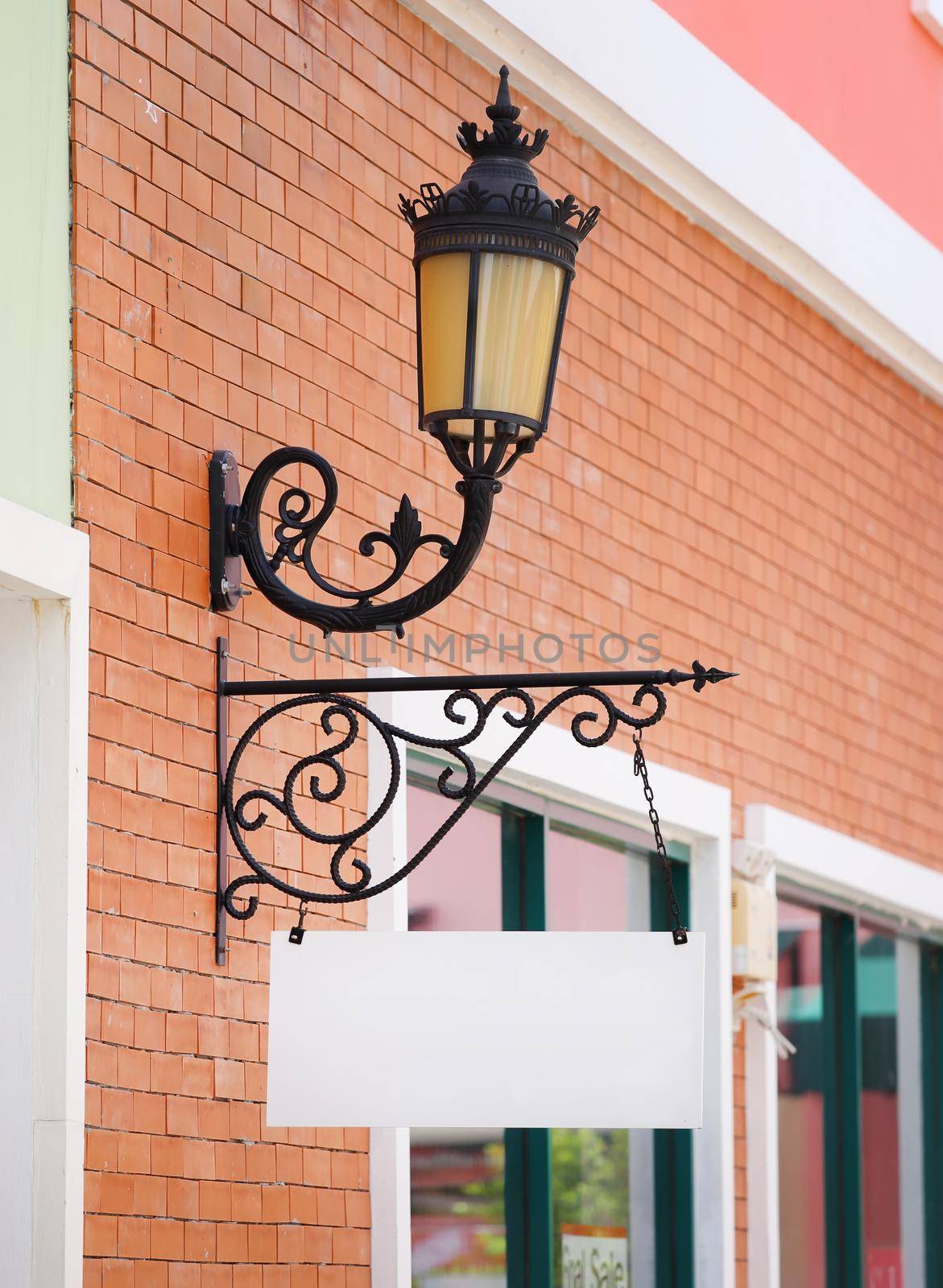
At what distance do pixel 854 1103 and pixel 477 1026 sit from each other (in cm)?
393

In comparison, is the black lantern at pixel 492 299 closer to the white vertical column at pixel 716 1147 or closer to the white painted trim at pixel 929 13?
the white vertical column at pixel 716 1147

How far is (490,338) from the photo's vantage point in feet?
13.4

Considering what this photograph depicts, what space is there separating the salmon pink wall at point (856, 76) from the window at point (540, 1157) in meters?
2.53

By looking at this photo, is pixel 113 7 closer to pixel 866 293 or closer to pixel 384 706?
pixel 384 706

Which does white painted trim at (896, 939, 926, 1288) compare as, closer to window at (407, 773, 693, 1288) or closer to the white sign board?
window at (407, 773, 693, 1288)

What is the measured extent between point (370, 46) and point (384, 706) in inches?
64.3

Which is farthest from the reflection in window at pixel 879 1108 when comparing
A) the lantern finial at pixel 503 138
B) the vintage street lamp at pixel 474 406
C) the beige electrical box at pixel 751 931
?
the lantern finial at pixel 503 138

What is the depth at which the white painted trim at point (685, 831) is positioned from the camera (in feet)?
16.9

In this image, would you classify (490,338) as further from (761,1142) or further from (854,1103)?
(854,1103)

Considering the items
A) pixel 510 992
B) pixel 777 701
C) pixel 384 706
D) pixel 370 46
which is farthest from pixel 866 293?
pixel 510 992

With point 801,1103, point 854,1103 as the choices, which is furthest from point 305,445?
point 854,1103

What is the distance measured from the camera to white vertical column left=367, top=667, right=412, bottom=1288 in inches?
194

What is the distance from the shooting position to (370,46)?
5402mm

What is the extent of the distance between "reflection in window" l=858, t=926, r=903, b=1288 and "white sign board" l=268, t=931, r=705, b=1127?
3992mm
